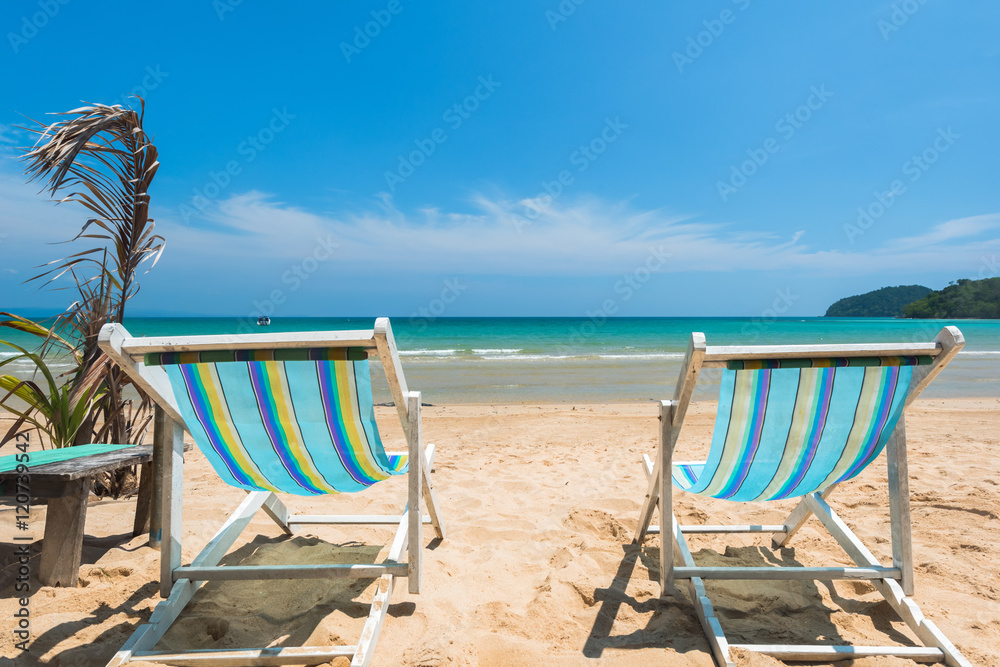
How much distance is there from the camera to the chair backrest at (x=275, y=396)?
5.14 ft

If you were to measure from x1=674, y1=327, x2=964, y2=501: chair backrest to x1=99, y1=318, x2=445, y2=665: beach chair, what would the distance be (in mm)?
1053

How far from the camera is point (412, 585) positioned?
1869 mm

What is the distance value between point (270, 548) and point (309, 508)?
64cm

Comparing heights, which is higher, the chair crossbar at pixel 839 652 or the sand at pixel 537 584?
the chair crossbar at pixel 839 652

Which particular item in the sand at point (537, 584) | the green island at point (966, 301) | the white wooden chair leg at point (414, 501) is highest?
the green island at point (966, 301)

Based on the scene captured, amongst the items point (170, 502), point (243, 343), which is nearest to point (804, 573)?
point (243, 343)

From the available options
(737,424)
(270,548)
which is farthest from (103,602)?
(737,424)

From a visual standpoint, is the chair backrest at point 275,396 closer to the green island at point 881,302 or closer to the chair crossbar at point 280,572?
the chair crossbar at point 280,572

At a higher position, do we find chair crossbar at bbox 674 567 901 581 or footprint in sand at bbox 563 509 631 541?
chair crossbar at bbox 674 567 901 581

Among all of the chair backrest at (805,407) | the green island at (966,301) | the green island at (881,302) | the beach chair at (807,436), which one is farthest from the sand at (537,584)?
the green island at (881,302)

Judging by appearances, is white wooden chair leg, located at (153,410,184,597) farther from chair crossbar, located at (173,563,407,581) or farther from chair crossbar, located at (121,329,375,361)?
chair crossbar, located at (121,329,375,361)

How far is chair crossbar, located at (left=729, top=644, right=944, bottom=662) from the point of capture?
5.41 feet


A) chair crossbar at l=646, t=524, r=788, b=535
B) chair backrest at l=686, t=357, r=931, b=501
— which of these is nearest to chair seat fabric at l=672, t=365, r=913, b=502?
chair backrest at l=686, t=357, r=931, b=501

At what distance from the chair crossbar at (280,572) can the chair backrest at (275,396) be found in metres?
0.29
